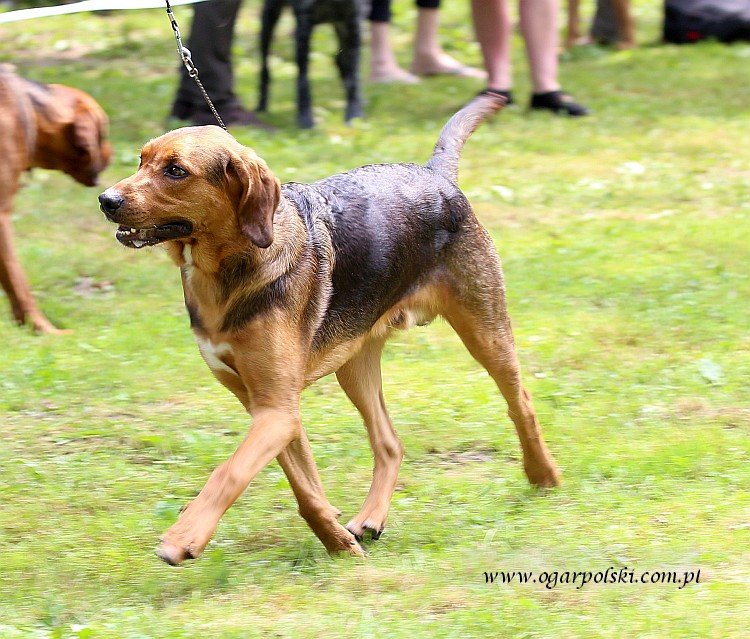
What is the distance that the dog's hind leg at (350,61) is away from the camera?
11.1 m

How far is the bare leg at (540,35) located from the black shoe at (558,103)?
0.15 meters

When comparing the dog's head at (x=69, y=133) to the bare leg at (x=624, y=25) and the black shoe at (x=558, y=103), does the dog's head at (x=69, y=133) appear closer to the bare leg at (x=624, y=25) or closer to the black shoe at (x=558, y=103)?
the black shoe at (x=558, y=103)

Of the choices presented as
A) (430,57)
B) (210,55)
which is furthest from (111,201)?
(430,57)

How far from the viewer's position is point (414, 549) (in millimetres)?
4855

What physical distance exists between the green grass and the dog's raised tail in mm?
1403

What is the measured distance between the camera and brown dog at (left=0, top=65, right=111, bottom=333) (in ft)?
23.6

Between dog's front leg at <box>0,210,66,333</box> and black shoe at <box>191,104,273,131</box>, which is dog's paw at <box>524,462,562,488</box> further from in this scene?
black shoe at <box>191,104,273,131</box>

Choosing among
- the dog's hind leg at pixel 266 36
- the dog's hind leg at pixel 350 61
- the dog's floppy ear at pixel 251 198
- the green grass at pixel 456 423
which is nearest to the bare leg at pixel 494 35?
the green grass at pixel 456 423

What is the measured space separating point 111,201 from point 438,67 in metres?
9.34

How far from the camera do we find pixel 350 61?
36.7 ft

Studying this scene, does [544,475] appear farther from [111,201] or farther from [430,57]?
[430,57]

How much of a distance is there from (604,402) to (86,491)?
2.63 m

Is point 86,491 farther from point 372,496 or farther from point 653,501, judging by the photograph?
point 653,501

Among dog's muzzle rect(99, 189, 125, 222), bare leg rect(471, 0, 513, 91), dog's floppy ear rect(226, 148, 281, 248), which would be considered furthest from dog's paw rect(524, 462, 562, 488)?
bare leg rect(471, 0, 513, 91)
